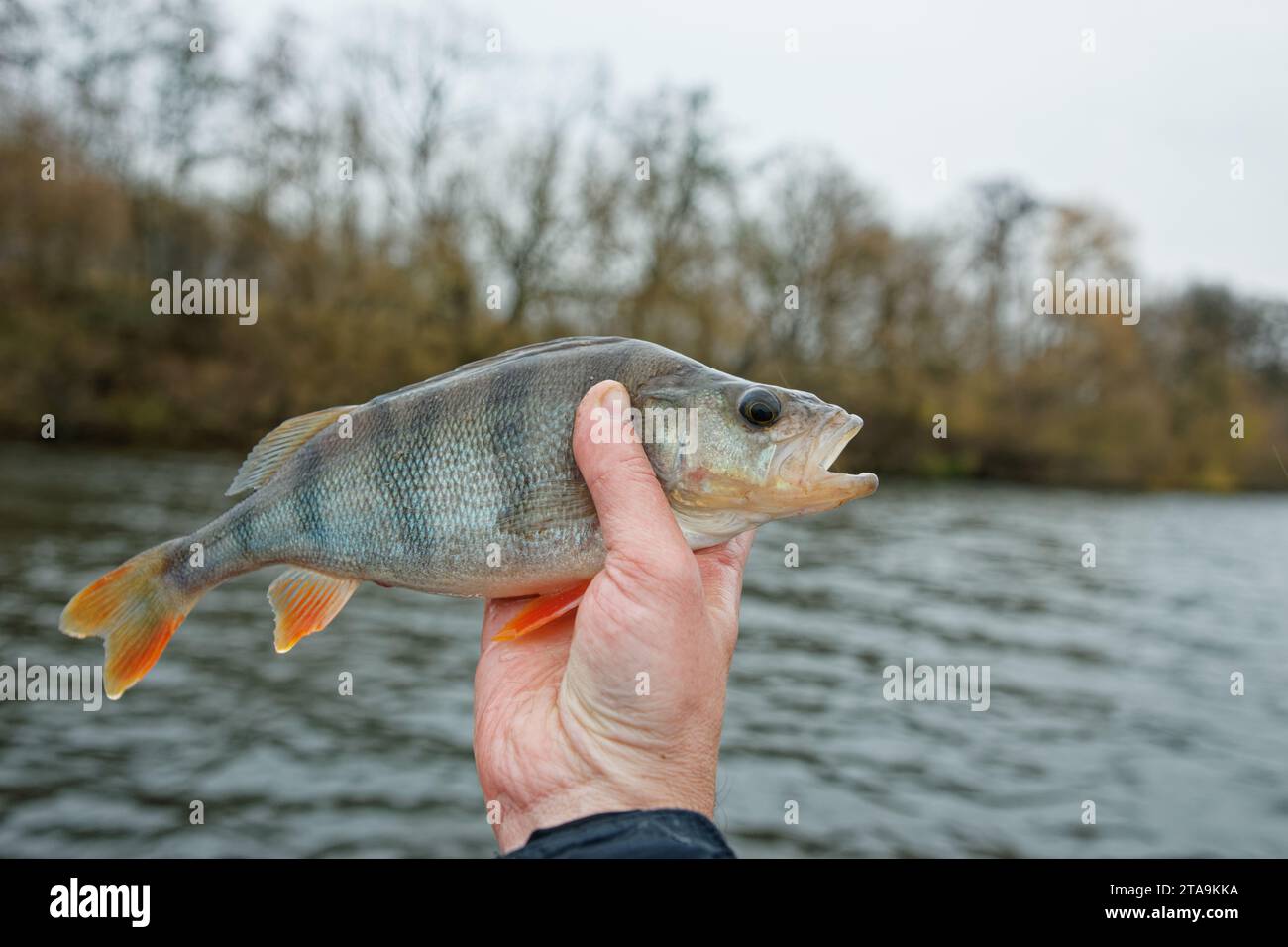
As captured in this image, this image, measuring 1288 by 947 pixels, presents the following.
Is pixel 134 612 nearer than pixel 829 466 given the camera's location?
No

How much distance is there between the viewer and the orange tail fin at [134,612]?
11.6 ft

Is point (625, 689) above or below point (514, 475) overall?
below

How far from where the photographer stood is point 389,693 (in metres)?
12.8

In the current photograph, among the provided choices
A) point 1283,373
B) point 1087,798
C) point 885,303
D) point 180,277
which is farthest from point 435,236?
point 1283,373

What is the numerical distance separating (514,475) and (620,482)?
1.21ft

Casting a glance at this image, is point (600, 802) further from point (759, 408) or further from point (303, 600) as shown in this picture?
point (303, 600)

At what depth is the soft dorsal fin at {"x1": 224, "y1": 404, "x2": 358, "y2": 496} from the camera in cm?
363

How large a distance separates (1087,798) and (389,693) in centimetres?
812

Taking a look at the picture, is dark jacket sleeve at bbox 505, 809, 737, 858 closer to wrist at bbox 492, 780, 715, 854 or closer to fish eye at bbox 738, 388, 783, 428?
wrist at bbox 492, 780, 715, 854

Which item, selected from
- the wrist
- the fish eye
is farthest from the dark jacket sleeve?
the fish eye

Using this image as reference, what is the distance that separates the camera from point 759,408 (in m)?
3.34

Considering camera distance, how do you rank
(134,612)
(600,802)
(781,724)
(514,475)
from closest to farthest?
(600,802)
(514,475)
(134,612)
(781,724)

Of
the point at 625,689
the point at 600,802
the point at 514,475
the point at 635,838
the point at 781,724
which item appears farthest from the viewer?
the point at 781,724

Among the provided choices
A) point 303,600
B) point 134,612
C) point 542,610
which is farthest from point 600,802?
point 134,612
